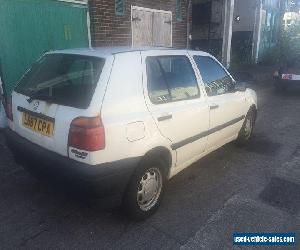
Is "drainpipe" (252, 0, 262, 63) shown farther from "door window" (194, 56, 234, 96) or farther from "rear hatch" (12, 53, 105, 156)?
"rear hatch" (12, 53, 105, 156)

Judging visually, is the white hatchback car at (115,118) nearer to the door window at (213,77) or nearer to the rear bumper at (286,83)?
the door window at (213,77)

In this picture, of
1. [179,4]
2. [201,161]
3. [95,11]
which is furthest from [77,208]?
[179,4]

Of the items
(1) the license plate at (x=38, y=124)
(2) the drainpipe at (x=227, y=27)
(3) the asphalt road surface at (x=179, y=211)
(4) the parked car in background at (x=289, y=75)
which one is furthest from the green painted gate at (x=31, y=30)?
(2) the drainpipe at (x=227, y=27)

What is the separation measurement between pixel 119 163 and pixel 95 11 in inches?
223

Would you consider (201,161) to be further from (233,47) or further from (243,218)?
(233,47)

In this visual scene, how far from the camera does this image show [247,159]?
16.8ft

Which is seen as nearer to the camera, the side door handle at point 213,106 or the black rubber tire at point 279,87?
the side door handle at point 213,106

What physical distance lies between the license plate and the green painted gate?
10.9 ft

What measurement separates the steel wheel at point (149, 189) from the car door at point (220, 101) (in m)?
1.15

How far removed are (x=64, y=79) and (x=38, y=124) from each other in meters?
0.53

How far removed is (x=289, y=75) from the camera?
10.7 m

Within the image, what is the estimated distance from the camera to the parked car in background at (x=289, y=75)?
419 inches

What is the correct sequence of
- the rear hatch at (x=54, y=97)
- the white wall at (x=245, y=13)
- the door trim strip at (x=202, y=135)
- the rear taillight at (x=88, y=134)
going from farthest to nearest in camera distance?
the white wall at (x=245, y=13) → the door trim strip at (x=202, y=135) → the rear hatch at (x=54, y=97) → the rear taillight at (x=88, y=134)

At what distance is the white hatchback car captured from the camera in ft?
9.00
